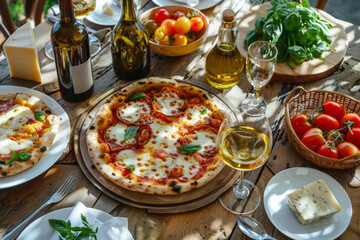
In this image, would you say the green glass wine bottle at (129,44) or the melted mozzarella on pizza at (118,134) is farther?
the green glass wine bottle at (129,44)

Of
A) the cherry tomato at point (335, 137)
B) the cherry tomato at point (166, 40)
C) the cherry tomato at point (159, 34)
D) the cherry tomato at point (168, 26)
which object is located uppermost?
the cherry tomato at point (168, 26)

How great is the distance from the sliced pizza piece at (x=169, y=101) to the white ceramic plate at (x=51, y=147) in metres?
0.46

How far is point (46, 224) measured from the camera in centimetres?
150

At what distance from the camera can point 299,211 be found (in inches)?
61.5

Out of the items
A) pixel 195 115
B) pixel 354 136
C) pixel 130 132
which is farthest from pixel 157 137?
pixel 354 136

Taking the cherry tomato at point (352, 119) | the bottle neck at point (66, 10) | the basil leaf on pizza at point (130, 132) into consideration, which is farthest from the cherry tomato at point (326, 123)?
the bottle neck at point (66, 10)

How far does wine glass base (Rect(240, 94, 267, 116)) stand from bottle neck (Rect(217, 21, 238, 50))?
1.00 feet

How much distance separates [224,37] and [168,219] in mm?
946

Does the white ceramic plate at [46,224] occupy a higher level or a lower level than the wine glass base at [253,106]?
higher

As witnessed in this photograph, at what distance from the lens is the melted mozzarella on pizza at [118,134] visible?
6.22 ft

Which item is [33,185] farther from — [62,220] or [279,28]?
[279,28]

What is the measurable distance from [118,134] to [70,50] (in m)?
0.46

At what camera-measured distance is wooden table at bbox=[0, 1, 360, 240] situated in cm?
161

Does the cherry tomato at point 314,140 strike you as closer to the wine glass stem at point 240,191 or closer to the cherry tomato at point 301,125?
the cherry tomato at point 301,125
